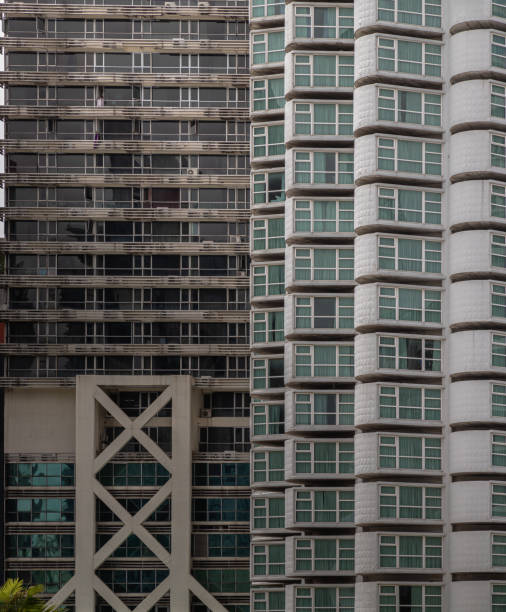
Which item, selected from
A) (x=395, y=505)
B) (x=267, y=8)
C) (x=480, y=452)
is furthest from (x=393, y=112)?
(x=395, y=505)

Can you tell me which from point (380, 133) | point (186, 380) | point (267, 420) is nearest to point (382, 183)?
point (380, 133)

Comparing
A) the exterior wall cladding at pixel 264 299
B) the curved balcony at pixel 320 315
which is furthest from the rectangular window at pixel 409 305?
the curved balcony at pixel 320 315

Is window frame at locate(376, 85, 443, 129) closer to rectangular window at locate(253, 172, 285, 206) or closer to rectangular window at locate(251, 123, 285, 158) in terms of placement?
rectangular window at locate(251, 123, 285, 158)

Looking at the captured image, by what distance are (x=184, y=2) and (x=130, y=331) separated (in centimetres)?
2271

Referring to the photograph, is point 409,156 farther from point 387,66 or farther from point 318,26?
point 318,26

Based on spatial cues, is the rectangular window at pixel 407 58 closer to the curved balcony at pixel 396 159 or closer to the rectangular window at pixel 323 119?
the curved balcony at pixel 396 159

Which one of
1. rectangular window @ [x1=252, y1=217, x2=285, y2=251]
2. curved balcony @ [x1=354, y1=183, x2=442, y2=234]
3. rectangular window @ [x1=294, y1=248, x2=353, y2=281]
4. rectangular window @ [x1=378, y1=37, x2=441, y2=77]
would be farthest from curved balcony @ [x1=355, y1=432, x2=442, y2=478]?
rectangular window @ [x1=378, y1=37, x2=441, y2=77]

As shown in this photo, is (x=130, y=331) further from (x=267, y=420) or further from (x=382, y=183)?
(x=382, y=183)

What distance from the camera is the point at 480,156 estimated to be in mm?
79250

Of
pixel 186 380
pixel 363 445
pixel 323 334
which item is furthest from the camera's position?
pixel 186 380

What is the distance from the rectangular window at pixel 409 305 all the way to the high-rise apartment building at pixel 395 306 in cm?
9

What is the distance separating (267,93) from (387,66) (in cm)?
1369

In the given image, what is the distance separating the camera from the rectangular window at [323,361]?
274ft

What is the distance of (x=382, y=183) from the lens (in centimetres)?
7975
